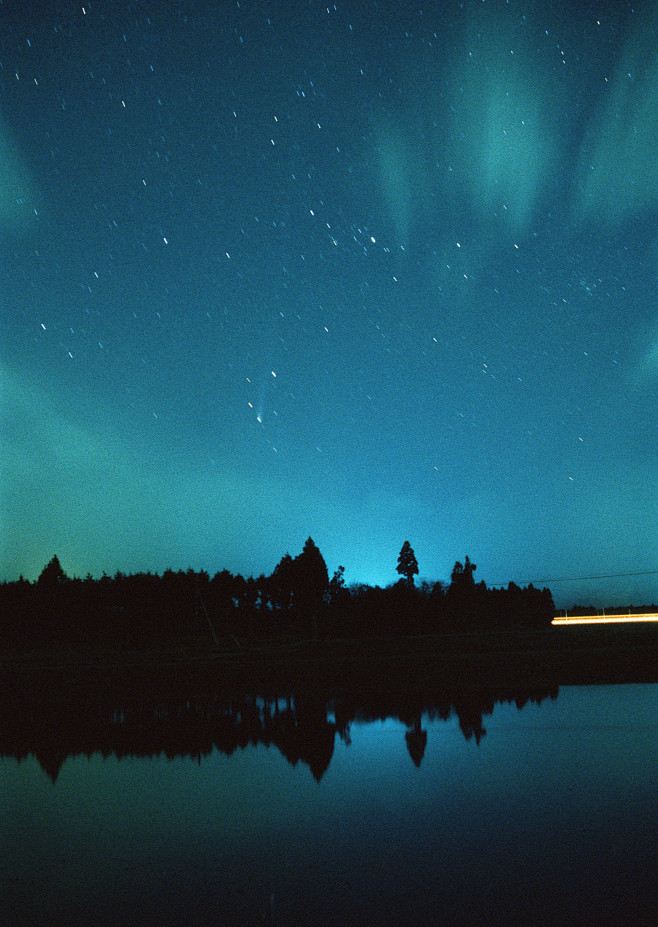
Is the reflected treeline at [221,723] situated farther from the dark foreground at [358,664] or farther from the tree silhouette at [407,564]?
the tree silhouette at [407,564]

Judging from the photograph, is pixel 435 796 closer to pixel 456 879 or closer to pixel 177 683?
pixel 456 879

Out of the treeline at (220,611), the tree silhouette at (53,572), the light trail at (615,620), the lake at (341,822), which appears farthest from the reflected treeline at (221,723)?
the tree silhouette at (53,572)

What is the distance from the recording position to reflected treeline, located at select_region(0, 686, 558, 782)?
63.8 ft

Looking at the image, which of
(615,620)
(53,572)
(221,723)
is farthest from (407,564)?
(221,723)

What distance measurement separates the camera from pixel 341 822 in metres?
12.5

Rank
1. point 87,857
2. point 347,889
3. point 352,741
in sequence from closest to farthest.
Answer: point 347,889, point 87,857, point 352,741

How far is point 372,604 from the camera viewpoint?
271ft

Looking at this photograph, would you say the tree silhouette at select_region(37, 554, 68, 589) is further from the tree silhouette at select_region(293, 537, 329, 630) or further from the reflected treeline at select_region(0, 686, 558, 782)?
the reflected treeline at select_region(0, 686, 558, 782)

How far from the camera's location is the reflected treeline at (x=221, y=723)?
63.8ft

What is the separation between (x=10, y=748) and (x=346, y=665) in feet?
81.7

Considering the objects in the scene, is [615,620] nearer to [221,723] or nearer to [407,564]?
[407,564]

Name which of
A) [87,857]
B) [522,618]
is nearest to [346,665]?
[87,857]

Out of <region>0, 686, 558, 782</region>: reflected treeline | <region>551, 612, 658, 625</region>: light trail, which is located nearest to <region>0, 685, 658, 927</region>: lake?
<region>0, 686, 558, 782</region>: reflected treeline

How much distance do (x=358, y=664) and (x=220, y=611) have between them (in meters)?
46.7
